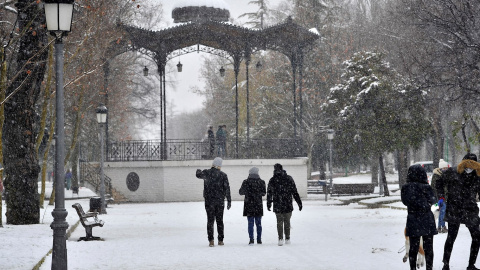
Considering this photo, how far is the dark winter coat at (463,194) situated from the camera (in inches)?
414

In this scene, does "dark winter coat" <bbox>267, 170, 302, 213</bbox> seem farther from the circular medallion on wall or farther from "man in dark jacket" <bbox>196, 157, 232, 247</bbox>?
the circular medallion on wall

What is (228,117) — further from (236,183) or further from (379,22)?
(236,183)

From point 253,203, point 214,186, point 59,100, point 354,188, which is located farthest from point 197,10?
point 59,100

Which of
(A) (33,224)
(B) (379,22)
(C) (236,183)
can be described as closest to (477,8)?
(A) (33,224)

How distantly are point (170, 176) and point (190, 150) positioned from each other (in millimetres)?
1844

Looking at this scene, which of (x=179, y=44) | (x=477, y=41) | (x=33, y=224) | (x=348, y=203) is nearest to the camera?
(x=33, y=224)

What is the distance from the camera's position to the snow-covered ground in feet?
39.2

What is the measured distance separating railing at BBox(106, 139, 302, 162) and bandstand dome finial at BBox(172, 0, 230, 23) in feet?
20.4

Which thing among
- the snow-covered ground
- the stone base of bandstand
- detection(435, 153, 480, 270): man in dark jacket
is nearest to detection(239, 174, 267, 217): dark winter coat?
the snow-covered ground

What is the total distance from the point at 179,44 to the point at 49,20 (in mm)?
27161

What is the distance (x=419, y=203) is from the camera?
9977 mm

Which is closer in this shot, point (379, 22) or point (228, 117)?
point (379, 22)

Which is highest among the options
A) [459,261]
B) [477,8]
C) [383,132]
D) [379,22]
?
[379,22]

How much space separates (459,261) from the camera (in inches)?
468
